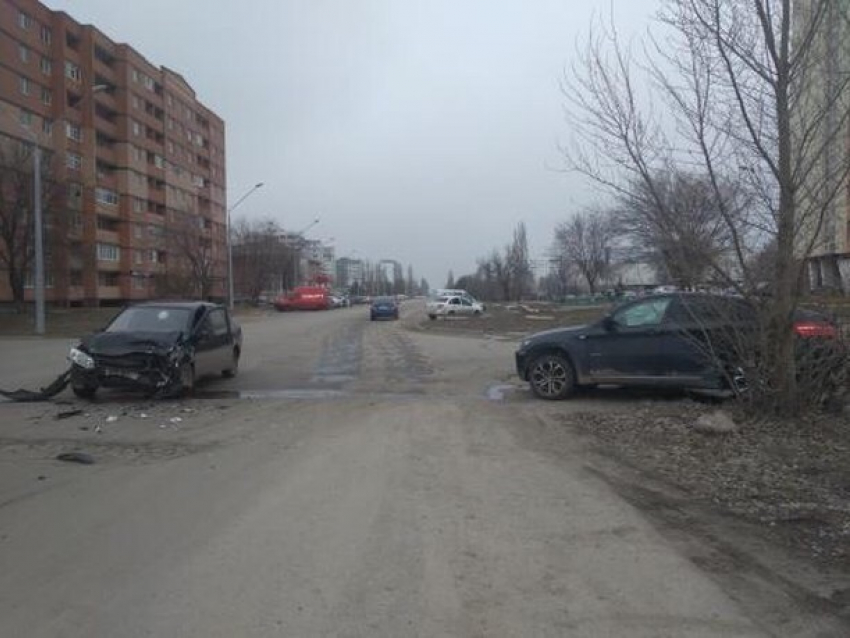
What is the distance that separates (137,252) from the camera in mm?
94562

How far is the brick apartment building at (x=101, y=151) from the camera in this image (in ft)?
225

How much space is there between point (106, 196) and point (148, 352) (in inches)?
3216

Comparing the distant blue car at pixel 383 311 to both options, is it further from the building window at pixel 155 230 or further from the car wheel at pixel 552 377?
the building window at pixel 155 230

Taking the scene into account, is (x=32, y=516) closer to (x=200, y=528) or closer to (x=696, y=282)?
(x=200, y=528)

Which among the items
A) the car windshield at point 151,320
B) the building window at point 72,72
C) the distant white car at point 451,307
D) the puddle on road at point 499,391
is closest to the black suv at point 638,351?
the puddle on road at point 499,391

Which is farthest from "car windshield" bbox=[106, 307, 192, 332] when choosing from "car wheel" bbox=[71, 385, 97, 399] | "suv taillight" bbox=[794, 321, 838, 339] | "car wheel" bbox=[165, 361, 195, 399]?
"suv taillight" bbox=[794, 321, 838, 339]

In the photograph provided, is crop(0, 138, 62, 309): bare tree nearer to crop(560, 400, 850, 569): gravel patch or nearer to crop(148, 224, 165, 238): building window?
crop(148, 224, 165, 238): building window

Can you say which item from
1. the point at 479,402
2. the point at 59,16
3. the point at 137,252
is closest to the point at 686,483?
the point at 479,402

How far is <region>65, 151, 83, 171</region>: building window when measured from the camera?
80.6m

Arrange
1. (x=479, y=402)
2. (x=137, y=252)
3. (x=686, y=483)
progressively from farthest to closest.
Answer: (x=137, y=252) < (x=479, y=402) < (x=686, y=483)

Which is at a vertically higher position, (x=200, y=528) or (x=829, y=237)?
(x=829, y=237)

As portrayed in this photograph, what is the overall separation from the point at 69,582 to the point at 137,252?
309 ft

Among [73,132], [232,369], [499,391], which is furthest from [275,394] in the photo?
[73,132]

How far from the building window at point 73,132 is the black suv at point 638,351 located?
77.0m
